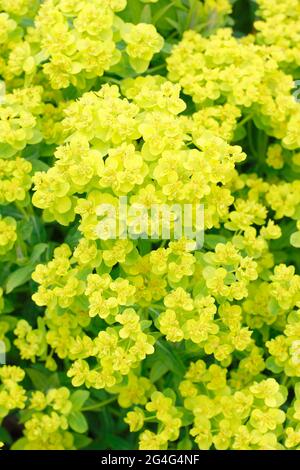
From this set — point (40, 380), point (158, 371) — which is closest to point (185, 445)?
point (158, 371)

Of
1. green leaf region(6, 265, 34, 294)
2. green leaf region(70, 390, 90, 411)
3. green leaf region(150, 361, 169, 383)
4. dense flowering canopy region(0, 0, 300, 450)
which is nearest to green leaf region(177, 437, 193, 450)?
dense flowering canopy region(0, 0, 300, 450)

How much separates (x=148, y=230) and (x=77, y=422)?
0.64 metres

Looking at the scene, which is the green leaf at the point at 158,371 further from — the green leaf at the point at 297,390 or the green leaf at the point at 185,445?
the green leaf at the point at 297,390

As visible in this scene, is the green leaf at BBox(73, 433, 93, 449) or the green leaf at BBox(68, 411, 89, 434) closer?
the green leaf at BBox(68, 411, 89, 434)

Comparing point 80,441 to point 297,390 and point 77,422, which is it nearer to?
point 77,422

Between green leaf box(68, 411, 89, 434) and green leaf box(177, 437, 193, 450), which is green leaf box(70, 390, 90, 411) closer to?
green leaf box(68, 411, 89, 434)

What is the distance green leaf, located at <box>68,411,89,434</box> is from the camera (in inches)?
79.7

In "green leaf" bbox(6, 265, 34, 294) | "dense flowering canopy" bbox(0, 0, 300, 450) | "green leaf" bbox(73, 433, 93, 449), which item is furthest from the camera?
"green leaf" bbox(73, 433, 93, 449)

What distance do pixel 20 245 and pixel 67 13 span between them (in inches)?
25.9

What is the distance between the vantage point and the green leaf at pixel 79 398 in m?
2.03

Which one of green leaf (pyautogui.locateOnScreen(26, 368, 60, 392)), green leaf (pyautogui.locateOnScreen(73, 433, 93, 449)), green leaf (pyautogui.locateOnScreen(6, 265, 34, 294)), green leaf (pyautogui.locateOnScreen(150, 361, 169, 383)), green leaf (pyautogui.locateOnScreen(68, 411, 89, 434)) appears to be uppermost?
green leaf (pyautogui.locateOnScreen(6, 265, 34, 294))

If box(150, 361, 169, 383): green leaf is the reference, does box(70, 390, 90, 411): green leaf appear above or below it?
below

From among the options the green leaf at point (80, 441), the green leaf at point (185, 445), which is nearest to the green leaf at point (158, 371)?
the green leaf at point (185, 445)

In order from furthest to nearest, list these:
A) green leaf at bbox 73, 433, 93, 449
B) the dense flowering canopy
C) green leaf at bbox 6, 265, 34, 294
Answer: green leaf at bbox 73, 433, 93, 449
green leaf at bbox 6, 265, 34, 294
the dense flowering canopy
